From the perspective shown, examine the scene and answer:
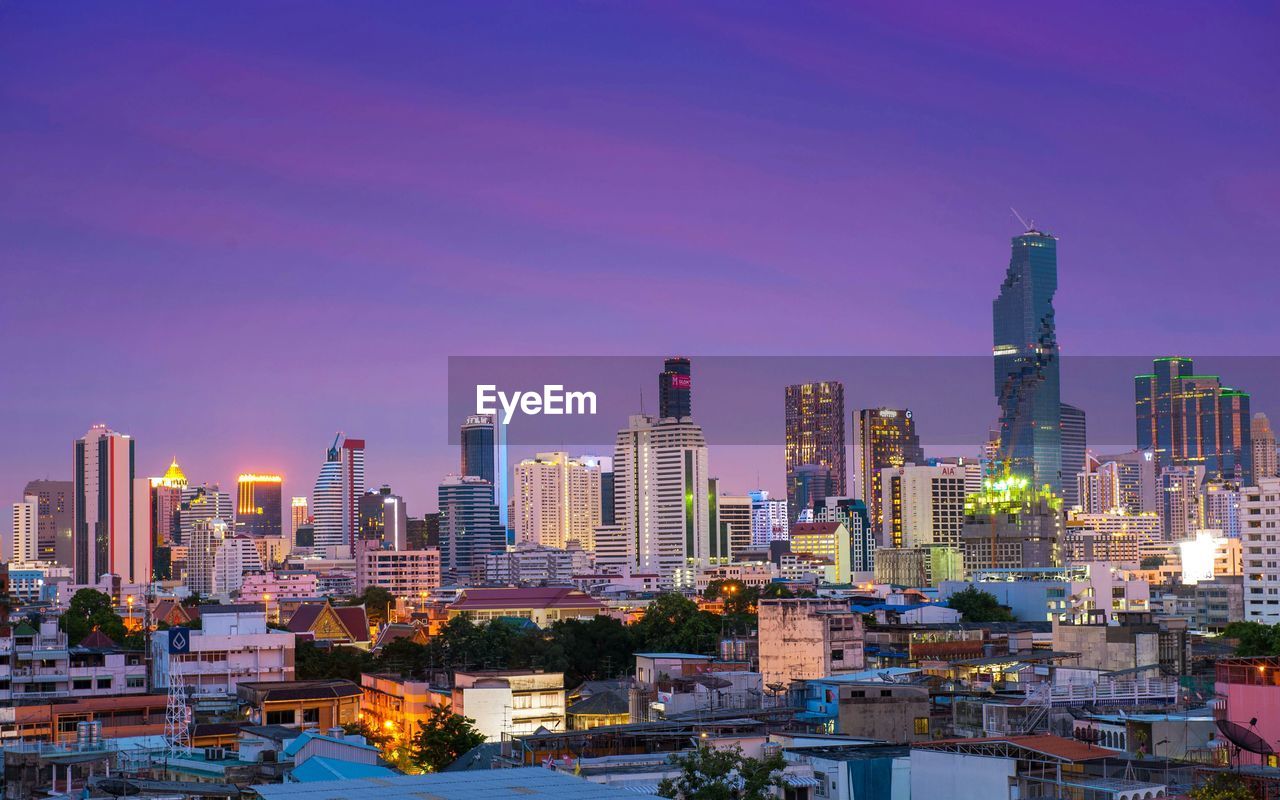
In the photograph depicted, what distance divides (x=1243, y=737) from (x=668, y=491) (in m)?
121

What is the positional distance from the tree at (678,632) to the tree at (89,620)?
17798 mm

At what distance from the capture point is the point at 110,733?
31.3 m

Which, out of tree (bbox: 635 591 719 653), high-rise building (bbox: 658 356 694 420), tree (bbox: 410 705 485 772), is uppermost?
high-rise building (bbox: 658 356 694 420)

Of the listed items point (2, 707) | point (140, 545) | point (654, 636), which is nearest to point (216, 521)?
point (140, 545)

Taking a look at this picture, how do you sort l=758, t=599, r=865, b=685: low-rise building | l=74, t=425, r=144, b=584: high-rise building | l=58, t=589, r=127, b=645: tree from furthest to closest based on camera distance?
l=74, t=425, r=144, b=584: high-rise building → l=58, t=589, r=127, b=645: tree → l=758, t=599, r=865, b=685: low-rise building

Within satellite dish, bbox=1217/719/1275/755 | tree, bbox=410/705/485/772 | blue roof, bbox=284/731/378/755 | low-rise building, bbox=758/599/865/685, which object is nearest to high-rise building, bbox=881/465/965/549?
low-rise building, bbox=758/599/865/685

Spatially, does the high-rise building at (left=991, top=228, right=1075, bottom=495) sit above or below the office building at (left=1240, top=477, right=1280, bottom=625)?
above

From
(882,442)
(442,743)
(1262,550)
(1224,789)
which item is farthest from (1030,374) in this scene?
(1224,789)

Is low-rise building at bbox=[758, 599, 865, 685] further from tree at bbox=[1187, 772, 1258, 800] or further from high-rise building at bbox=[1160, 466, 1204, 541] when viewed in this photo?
high-rise building at bbox=[1160, 466, 1204, 541]

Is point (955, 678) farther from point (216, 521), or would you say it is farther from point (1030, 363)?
point (1030, 363)

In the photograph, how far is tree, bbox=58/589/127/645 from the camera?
5882 centimetres

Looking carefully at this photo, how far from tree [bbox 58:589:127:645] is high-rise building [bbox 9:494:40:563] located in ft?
353

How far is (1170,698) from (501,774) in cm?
1378

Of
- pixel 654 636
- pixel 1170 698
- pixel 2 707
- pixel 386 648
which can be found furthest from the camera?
pixel 654 636
